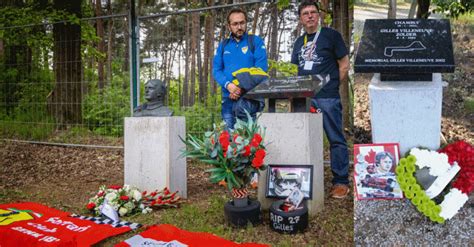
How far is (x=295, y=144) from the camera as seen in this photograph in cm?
317

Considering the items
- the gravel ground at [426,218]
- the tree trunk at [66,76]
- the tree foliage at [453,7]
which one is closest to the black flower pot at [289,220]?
the gravel ground at [426,218]

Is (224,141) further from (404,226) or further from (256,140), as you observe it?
(404,226)

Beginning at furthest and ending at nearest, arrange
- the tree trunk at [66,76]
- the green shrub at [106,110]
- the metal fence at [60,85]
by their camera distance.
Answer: the tree trunk at [66,76]
the metal fence at [60,85]
the green shrub at [106,110]

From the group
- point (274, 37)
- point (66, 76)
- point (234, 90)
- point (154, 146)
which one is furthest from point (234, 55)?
point (66, 76)

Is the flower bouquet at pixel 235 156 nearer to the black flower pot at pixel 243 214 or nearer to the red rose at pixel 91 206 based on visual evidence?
the black flower pot at pixel 243 214

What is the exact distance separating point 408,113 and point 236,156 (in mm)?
1199

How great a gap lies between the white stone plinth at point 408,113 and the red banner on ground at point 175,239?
1.08m

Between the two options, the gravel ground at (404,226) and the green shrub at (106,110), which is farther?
the green shrub at (106,110)

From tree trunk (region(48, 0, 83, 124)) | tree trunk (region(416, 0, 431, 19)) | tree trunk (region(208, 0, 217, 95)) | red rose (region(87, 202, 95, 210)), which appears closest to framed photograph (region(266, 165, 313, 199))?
tree trunk (region(416, 0, 431, 19))

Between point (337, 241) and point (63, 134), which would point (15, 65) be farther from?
point (337, 241)

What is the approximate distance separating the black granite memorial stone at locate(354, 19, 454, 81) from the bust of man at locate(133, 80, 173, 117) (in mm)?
2009

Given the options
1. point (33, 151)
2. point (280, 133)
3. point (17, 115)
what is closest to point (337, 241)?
point (280, 133)

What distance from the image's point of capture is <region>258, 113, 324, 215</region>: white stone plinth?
314 cm

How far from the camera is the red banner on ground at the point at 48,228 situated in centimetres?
269
